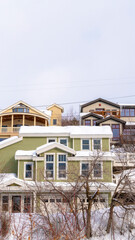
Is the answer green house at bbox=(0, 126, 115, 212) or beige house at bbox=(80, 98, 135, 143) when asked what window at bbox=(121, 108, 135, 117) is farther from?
green house at bbox=(0, 126, 115, 212)

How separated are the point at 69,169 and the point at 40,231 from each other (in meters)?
8.46

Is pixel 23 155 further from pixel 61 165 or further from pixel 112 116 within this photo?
pixel 112 116

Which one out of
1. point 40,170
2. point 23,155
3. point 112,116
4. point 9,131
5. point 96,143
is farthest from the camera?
point 112,116

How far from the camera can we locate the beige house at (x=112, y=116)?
44.8 meters

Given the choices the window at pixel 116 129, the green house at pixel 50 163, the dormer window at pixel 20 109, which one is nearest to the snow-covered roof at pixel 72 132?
the green house at pixel 50 163

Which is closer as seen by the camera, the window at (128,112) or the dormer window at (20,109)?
the dormer window at (20,109)

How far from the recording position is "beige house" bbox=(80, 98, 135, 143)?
4481cm

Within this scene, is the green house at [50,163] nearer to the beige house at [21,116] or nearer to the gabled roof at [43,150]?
the gabled roof at [43,150]

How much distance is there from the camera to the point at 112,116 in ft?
147

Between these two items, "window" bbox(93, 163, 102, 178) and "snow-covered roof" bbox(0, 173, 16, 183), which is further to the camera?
"snow-covered roof" bbox(0, 173, 16, 183)

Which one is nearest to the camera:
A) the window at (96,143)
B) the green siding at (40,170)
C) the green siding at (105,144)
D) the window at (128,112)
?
the green siding at (40,170)

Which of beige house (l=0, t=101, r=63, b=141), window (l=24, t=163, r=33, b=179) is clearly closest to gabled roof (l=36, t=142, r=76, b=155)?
window (l=24, t=163, r=33, b=179)

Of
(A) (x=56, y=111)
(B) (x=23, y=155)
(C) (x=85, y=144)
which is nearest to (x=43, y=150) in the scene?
(B) (x=23, y=155)

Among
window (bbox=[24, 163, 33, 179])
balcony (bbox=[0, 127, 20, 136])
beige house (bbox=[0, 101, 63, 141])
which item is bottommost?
window (bbox=[24, 163, 33, 179])
